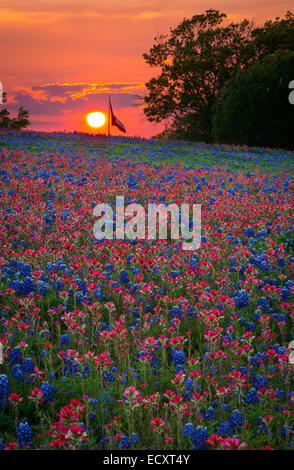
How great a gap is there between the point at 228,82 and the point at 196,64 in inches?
225

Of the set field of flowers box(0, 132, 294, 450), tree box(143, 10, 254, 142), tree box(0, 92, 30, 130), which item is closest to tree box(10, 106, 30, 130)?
tree box(0, 92, 30, 130)

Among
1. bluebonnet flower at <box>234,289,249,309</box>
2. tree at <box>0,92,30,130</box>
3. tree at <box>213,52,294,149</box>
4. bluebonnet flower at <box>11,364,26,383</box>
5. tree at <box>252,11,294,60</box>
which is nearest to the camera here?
bluebonnet flower at <box>11,364,26,383</box>

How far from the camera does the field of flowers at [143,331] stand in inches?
138

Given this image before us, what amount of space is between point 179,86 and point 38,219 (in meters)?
40.3

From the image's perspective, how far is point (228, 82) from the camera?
39.1 m

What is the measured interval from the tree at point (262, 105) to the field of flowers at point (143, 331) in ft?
93.9

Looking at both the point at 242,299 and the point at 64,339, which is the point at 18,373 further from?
the point at 242,299

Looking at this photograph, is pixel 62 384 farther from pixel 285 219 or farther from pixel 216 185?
pixel 216 185

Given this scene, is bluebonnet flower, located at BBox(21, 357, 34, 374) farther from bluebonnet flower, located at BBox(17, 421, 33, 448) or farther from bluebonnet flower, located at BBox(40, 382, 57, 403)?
bluebonnet flower, located at BBox(17, 421, 33, 448)

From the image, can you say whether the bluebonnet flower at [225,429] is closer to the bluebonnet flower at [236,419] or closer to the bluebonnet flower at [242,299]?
the bluebonnet flower at [236,419]

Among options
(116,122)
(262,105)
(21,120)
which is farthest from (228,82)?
(21,120)

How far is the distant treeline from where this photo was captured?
122 ft

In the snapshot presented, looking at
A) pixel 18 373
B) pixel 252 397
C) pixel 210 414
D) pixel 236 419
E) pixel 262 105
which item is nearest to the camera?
pixel 236 419

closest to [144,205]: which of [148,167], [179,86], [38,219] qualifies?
[38,219]
